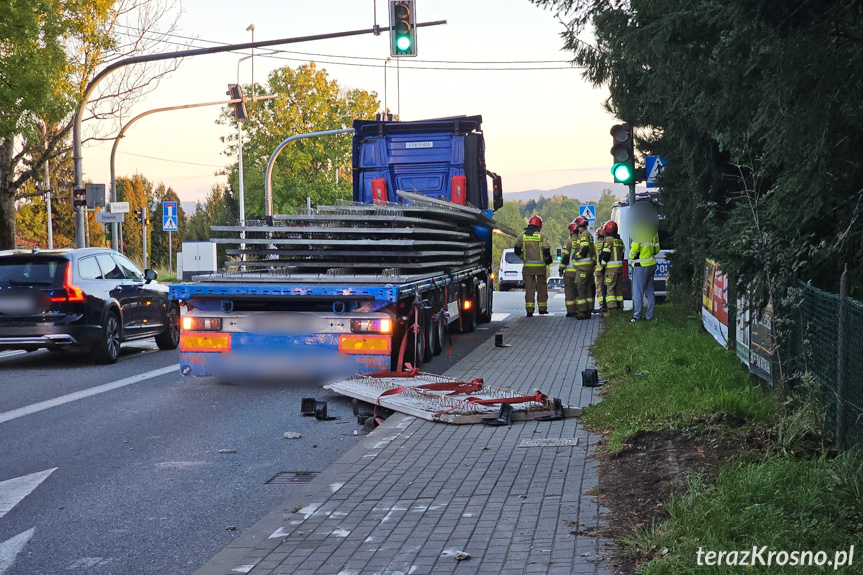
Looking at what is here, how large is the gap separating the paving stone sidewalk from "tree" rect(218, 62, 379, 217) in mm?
55930

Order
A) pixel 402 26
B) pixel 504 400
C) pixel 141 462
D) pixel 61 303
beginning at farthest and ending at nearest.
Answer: pixel 402 26 < pixel 61 303 < pixel 504 400 < pixel 141 462

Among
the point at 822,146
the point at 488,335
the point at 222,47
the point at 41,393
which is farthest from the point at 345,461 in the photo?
the point at 222,47

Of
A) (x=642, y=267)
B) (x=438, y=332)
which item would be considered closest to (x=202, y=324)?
(x=438, y=332)

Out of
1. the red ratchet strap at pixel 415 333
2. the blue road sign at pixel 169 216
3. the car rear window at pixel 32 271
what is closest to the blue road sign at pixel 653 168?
the red ratchet strap at pixel 415 333

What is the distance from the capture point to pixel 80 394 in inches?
443

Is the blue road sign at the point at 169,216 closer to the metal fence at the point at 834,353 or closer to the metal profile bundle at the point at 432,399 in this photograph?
the metal profile bundle at the point at 432,399

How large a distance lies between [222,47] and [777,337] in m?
14.1

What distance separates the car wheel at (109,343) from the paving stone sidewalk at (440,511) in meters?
6.60

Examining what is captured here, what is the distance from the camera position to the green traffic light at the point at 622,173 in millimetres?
15250

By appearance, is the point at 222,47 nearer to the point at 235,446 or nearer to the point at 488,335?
the point at 488,335

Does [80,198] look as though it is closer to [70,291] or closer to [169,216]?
[70,291]

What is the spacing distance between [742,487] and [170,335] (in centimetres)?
1260

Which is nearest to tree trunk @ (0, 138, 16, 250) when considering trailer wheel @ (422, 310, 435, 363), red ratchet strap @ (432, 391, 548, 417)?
trailer wheel @ (422, 310, 435, 363)

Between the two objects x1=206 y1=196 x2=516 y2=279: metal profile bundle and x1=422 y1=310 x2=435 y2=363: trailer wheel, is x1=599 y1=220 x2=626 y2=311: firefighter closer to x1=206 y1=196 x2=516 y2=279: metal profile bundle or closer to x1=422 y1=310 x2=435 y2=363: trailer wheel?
x1=206 y1=196 x2=516 y2=279: metal profile bundle
